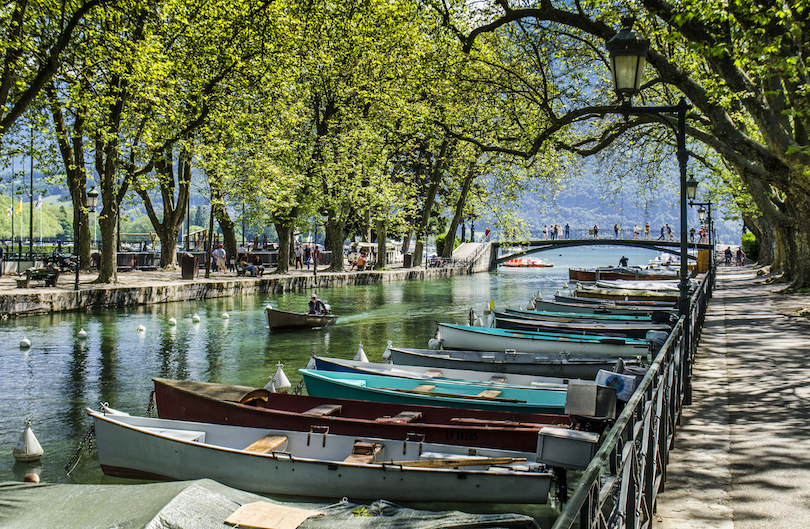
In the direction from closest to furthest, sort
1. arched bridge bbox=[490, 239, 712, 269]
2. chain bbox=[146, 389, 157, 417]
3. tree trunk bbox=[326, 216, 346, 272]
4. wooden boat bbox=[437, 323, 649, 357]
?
chain bbox=[146, 389, 157, 417] < wooden boat bbox=[437, 323, 649, 357] < tree trunk bbox=[326, 216, 346, 272] < arched bridge bbox=[490, 239, 712, 269]

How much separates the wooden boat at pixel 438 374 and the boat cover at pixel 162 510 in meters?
4.85

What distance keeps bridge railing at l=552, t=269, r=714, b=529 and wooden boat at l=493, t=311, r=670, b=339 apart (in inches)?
416

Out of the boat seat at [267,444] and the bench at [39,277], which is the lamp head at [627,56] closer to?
the boat seat at [267,444]

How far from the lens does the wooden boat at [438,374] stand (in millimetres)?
11500

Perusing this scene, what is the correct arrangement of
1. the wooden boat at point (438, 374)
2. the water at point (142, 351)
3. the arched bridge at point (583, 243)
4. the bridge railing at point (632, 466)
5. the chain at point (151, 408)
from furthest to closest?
the arched bridge at point (583, 243) → the wooden boat at point (438, 374) → the water at point (142, 351) → the chain at point (151, 408) → the bridge railing at point (632, 466)

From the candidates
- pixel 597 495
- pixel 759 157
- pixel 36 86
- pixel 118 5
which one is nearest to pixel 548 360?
pixel 759 157

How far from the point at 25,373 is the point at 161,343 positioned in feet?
14.6

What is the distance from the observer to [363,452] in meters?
8.19

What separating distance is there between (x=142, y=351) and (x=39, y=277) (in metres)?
12.1

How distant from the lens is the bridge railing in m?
2.81

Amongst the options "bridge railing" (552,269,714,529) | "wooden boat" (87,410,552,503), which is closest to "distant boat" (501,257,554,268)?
"wooden boat" (87,410,552,503)

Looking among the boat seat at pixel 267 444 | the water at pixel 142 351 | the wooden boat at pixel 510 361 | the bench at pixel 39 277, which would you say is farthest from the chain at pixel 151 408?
the bench at pixel 39 277

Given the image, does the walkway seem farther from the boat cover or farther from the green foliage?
the green foliage

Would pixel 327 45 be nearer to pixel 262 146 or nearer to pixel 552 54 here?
pixel 262 146
